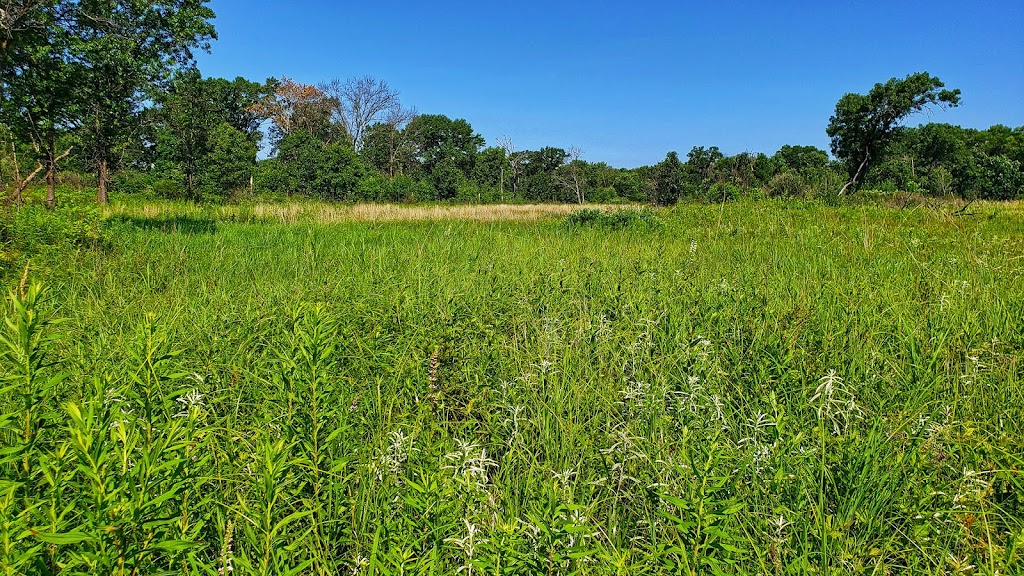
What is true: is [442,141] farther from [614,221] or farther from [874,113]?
[614,221]

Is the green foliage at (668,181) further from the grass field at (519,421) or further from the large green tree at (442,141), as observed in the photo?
the grass field at (519,421)

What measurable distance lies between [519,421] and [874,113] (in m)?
44.2

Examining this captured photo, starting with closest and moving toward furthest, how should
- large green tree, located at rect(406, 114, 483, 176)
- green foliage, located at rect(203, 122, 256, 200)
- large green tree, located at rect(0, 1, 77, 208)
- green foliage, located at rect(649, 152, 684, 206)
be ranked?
1. large green tree, located at rect(0, 1, 77, 208)
2. green foliage, located at rect(203, 122, 256, 200)
3. green foliage, located at rect(649, 152, 684, 206)
4. large green tree, located at rect(406, 114, 483, 176)

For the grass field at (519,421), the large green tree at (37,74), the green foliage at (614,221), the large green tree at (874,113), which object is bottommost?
the grass field at (519,421)

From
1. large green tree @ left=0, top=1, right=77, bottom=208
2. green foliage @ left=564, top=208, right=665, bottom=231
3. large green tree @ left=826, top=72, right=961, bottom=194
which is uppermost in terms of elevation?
large green tree @ left=826, top=72, right=961, bottom=194

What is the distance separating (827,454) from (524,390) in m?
1.26

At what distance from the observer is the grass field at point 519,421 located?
1.05 metres

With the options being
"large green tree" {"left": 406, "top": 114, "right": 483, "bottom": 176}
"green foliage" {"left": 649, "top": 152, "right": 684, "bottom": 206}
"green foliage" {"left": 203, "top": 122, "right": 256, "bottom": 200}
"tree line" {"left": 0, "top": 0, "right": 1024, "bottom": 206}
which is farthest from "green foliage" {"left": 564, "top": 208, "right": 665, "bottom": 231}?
"large green tree" {"left": 406, "top": 114, "right": 483, "bottom": 176}

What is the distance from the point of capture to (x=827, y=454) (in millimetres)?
1593

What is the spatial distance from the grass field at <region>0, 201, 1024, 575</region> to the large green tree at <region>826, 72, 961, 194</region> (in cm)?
3494

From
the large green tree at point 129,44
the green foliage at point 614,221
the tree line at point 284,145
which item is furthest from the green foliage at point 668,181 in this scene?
the large green tree at point 129,44

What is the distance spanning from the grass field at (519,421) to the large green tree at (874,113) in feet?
115

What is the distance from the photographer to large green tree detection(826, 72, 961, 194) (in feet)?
105

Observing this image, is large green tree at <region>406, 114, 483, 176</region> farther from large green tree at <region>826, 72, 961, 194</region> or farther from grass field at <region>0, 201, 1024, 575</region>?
grass field at <region>0, 201, 1024, 575</region>
